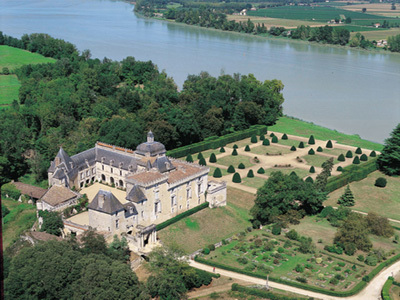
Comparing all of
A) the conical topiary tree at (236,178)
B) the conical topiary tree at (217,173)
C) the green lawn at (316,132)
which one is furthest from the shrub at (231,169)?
the green lawn at (316,132)

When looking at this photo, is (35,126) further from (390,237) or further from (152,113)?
(390,237)

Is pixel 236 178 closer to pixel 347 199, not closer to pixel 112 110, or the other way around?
pixel 347 199

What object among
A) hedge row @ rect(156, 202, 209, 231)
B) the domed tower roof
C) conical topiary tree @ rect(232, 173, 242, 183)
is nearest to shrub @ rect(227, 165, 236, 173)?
conical topiary tree @ rect(232, 173, 242, 183)

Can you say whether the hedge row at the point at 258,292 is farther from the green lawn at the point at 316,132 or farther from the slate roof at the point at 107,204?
the green lawn at the point at 316,132

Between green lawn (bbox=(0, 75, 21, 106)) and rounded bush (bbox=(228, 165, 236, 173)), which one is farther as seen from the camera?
green lawn (bbox=(0, 75, 21, 106))

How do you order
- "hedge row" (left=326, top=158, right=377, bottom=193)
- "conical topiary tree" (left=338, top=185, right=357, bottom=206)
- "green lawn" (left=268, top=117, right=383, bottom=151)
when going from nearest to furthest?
"conical topiary tree" (left=338, top=185, right=357, bottom=206) < "hedge row" (left=326, top=158, right=377, bottom=193) < "green lawn" (left=268, top=117, right=383, bottom=151)

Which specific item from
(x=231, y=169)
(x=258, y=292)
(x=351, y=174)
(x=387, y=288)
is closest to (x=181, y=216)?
(x=258, y=292)

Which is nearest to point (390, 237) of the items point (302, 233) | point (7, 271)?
point (302, 233)

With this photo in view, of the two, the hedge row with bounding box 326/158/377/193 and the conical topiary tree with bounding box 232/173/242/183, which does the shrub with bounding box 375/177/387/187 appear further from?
the conical topiary tree with bounding box 232/173/242/183
